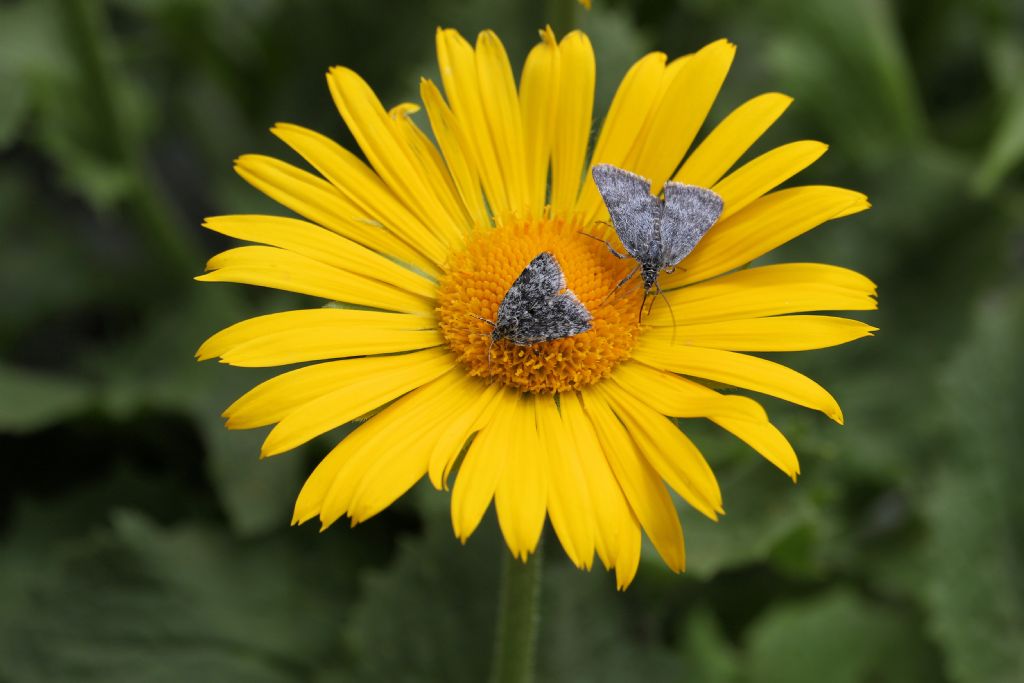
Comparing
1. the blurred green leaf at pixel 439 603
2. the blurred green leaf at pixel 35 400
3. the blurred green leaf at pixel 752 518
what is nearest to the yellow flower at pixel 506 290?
the blurred green leaf at pixel 752 518

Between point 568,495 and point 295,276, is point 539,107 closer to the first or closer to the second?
point 295,276

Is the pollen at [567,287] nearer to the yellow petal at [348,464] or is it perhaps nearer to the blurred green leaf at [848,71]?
the yellow petal at [348,464]

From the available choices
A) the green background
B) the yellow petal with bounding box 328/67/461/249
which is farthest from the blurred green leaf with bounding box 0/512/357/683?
the yellow petal with bounding box 328/67/461/249

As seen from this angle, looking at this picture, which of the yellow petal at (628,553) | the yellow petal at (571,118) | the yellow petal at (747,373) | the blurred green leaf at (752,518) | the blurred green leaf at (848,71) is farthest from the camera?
the blurred green leaf at (848,71)

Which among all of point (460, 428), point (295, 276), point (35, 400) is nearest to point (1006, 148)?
point (460, 428)

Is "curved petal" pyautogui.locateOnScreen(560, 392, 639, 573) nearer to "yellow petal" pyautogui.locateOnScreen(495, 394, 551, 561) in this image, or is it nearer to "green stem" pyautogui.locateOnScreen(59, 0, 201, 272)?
"yellow petal" pyautogui.locateOnScreen(495, 394, 551, 561)
